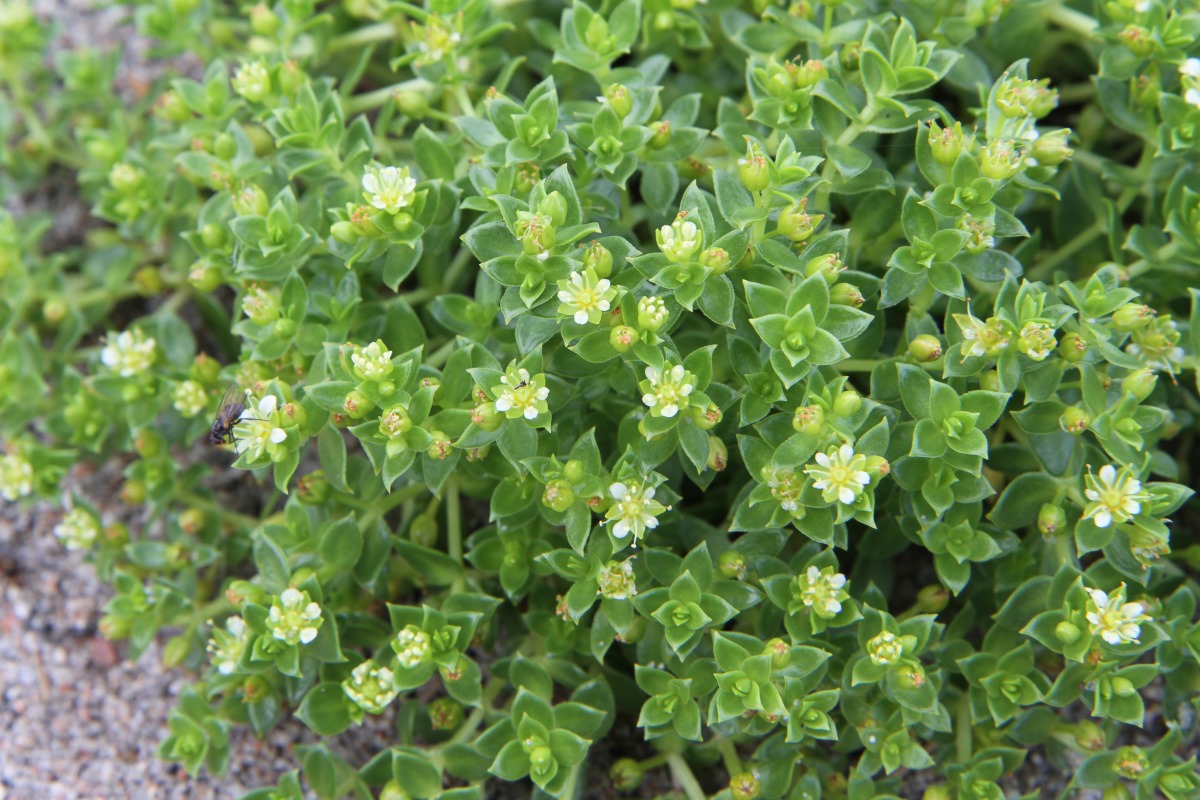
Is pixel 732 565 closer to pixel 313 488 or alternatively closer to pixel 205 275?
pixel 313 488

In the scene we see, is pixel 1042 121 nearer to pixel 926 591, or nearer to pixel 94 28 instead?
pixel 926 591

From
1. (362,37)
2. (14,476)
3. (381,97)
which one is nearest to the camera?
(14,476)

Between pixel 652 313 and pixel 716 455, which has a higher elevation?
pixel 652 313

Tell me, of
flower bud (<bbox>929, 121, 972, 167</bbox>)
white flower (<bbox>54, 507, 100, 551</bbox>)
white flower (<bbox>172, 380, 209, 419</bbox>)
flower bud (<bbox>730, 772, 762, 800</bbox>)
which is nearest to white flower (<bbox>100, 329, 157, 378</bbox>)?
white flower (<bbox>172, 380, 209, 419</bbox>)

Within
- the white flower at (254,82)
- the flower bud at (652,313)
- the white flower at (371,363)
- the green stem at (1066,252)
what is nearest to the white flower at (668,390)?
the flower bud at (652,313)

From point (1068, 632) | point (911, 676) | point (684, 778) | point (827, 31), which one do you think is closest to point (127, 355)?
point (684, 778)

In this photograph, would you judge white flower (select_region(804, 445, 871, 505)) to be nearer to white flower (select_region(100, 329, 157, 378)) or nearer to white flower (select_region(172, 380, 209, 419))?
white flower (select_region(172, 380, 209, 419))
